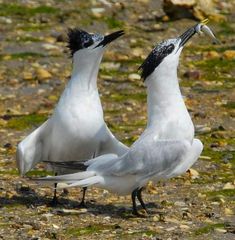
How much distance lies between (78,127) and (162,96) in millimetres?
735

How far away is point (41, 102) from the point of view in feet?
40.5

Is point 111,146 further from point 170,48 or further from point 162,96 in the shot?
point 170,48

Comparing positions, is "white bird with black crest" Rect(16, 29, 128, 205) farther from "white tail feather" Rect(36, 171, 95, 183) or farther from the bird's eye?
the bird's eye

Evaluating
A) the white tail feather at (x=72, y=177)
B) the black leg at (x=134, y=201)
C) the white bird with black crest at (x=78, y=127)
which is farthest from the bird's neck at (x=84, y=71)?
the black leg at (x=134, y=201)

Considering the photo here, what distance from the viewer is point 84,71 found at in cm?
882

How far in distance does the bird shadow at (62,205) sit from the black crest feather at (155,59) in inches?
40.0

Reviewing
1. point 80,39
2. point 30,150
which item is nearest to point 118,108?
point 80,39

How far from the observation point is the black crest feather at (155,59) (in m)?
8.07

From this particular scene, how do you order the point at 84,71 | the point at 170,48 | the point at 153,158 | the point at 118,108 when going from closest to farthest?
the point at 153,158, the point at 170,48, the point at 84,71, the point at 118,108

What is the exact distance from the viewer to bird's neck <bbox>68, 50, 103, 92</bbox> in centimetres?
872

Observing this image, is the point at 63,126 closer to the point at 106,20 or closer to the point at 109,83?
the point at 109,83

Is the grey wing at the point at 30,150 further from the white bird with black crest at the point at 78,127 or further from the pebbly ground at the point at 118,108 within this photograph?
the pebbly ground at the point at 118,108

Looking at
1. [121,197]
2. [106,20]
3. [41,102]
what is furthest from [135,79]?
[121,197]

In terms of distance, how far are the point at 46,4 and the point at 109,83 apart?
145 inches
